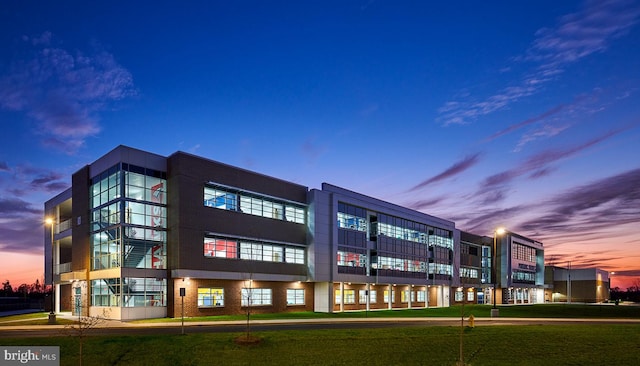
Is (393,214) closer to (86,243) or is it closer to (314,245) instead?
(314,245)

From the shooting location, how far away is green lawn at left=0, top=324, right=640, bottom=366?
20797mm

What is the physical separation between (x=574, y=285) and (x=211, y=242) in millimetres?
118621

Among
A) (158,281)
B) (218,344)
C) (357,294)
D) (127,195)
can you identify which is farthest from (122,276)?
(357,294)

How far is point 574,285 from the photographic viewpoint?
132750 mm

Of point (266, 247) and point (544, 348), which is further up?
point (266, 247)

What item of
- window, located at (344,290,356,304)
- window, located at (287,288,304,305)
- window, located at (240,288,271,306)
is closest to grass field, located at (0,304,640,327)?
window, located at (240,288,271,306)

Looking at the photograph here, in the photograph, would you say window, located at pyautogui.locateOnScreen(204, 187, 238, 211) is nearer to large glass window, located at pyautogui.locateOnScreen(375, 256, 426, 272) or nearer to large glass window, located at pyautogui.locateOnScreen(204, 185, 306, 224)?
large glass window, located at pyautogui.locateOnScreen(204, 185, 306, 224)

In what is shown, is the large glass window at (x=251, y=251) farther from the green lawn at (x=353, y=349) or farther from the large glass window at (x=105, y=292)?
the green lawn at (x=353, y=349)

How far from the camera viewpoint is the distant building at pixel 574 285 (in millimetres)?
130375

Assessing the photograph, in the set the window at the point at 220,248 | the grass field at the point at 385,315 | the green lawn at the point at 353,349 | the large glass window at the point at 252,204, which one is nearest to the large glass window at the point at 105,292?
the grass field at the point at 385,315

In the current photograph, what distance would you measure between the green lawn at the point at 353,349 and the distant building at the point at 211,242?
9782 millimetres

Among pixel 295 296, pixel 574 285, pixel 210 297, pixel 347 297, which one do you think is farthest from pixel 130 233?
pixel 574 285

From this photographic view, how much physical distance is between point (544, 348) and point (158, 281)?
106 ft

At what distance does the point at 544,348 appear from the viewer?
24.2 m
